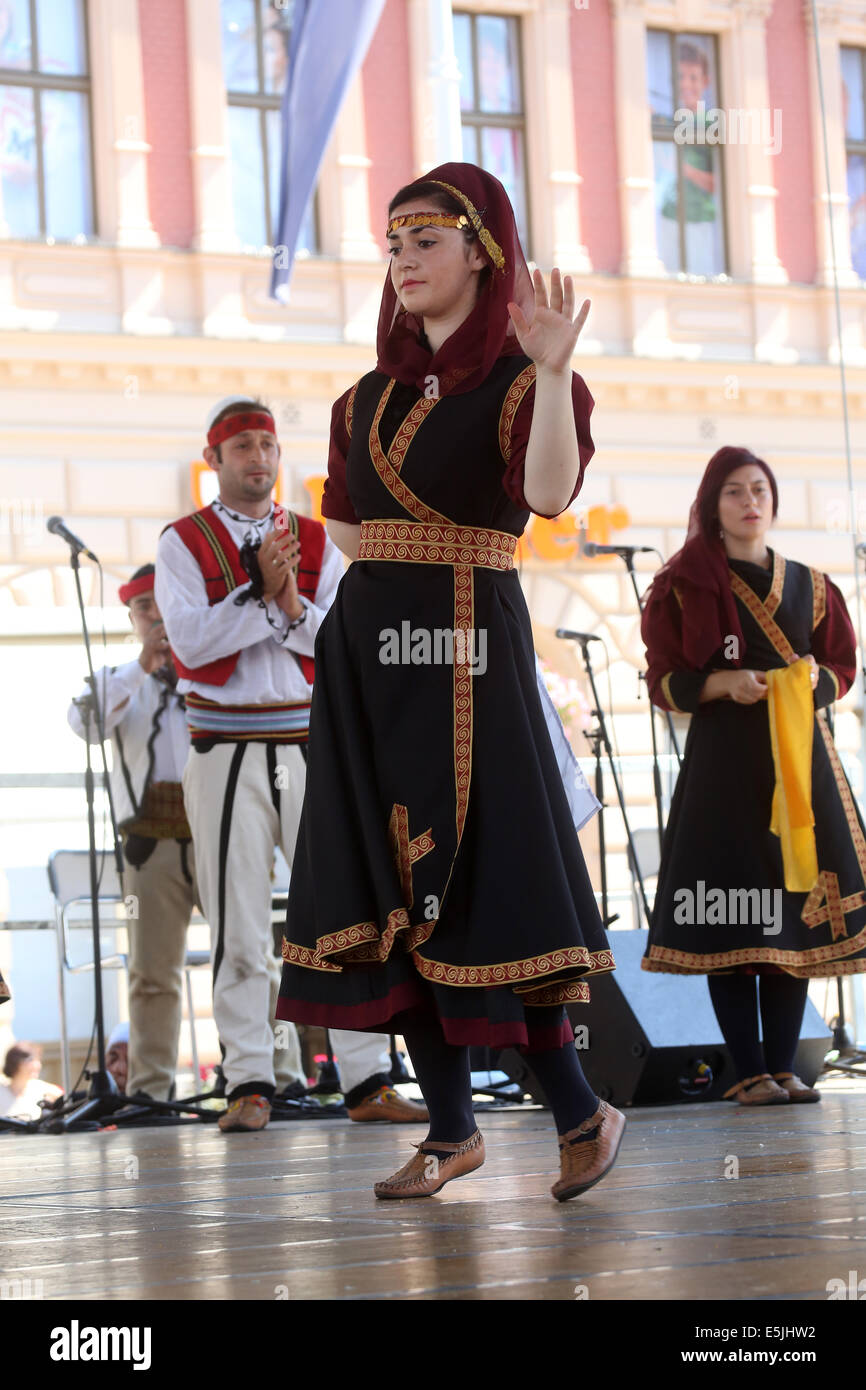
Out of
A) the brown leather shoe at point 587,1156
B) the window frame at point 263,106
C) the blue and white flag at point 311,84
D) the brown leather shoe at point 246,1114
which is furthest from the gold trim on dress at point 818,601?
the window frame at point 263,106

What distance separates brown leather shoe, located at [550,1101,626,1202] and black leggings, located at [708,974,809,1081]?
2177 millimetres

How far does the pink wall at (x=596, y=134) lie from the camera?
16484 mm

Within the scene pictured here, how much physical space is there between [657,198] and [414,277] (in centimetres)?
1442

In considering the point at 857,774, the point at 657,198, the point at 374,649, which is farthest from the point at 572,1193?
the point at 657,198

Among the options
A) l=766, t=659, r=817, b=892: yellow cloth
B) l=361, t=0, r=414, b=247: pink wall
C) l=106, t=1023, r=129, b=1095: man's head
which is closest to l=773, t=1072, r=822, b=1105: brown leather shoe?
l=766, t=659, r=817, b=892: yellow cloth

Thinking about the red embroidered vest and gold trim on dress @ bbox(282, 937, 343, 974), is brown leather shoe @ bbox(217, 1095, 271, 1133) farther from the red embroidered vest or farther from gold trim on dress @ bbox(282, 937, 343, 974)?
gold trim on dress @ bbox(282, 937, 343, 974)

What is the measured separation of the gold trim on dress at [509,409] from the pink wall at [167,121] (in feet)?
40.7

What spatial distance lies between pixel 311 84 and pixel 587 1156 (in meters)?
9.02

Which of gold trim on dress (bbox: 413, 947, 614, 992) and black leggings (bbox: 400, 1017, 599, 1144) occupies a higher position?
gold trim on dress (bbox: 413, 947, 614, 992)

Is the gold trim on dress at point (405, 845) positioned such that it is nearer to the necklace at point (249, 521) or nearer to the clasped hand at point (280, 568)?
the clasped hand at point (280, 568)

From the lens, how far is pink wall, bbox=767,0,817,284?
17.2m

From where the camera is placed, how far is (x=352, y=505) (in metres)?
3.27
